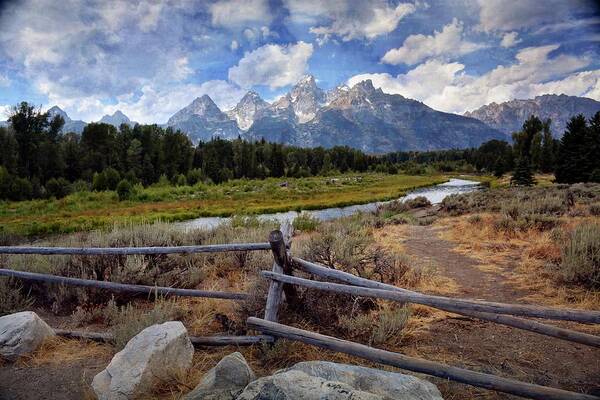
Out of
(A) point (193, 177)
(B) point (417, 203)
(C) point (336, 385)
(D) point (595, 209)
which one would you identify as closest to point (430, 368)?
(C) point (336, 385)

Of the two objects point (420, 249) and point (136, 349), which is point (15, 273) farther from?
point (420, 249)

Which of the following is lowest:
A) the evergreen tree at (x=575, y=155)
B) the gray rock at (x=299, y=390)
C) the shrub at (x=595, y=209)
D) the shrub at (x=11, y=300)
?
the shrub at (x=11, y=300)

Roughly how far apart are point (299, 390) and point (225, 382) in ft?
3.16

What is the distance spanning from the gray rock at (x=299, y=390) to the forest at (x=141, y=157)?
137 ft

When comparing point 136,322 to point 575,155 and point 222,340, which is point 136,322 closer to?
point 222,340

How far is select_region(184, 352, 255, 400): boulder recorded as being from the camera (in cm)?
287

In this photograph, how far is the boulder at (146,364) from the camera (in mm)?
3411

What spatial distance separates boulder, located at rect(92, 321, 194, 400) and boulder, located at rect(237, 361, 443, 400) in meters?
1.46

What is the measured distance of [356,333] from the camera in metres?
4.82

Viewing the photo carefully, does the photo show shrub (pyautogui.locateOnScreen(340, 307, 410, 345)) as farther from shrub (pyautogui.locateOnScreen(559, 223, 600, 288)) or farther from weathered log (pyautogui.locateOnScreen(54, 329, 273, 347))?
shrub (pyautogui.locateOnScreen(559, 223, 600, 288))

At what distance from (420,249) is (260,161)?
88733mm

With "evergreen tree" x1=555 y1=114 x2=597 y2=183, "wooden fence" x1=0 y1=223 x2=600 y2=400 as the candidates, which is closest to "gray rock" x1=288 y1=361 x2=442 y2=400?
"wooden fence" x1=0 y1=223 x2=600 y2=400

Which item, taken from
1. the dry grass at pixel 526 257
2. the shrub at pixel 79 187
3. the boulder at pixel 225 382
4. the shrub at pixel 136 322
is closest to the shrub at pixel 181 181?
the shrub at pixel 79 187

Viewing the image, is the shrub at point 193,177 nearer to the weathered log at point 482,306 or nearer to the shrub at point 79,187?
the shrub at point 79,187
